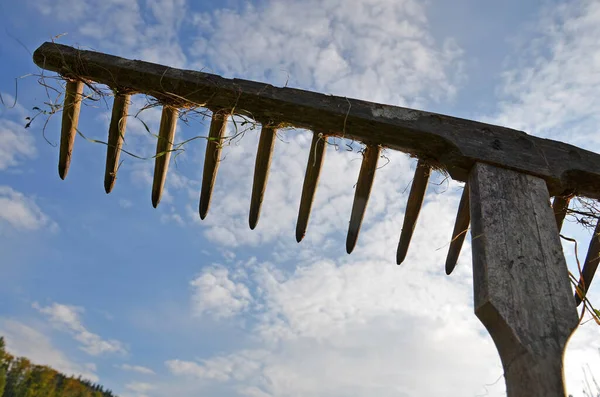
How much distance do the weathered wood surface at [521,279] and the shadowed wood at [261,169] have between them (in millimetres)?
926

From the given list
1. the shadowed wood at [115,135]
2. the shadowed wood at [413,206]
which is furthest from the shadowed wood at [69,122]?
the shadowed wood at [413,206]

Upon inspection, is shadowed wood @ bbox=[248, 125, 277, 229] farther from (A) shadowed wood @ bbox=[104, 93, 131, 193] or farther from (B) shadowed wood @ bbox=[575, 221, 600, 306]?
(B) shadowed wood @ bbox=[575, 221, 600, 306]

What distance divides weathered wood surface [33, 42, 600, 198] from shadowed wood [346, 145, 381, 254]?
0.33 feet

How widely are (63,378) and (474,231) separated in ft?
298

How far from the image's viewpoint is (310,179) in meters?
2.17

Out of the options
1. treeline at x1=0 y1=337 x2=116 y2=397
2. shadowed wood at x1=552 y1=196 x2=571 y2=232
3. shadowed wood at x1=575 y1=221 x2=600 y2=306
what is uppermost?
treeline at x1=0 y1=337 x2=116 y2=397

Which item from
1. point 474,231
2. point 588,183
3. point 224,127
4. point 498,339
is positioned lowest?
point 498,339

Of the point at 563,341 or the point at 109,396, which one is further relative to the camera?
the point at 109,396

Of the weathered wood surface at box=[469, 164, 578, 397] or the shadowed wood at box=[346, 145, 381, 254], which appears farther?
the shadowed wood at box=[346, 145, 381, 254]

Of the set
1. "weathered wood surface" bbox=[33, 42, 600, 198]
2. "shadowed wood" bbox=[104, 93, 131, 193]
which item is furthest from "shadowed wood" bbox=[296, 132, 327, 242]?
"shadowed wood" bbox=[104, 93, 131, 193]

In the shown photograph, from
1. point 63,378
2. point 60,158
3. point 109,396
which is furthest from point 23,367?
point 60,158

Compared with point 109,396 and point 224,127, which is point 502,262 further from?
point 109,396

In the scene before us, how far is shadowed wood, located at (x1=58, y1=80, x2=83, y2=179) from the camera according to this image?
6.54 ft

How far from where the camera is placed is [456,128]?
2.00 metres
